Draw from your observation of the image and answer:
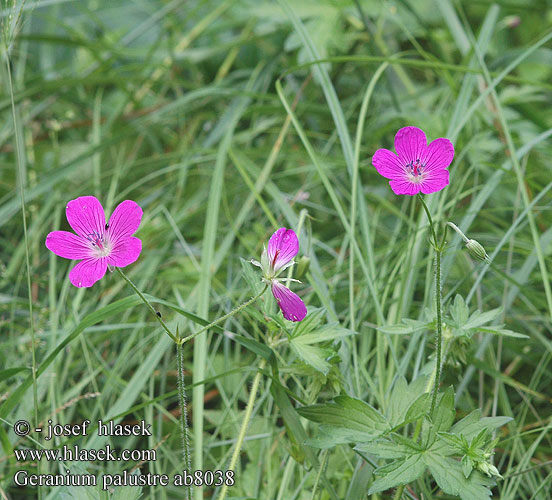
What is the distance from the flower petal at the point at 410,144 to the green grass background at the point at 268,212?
24cm

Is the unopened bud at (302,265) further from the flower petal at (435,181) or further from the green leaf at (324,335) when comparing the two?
the flower petal at (435,181)

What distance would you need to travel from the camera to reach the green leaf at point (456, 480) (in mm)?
654

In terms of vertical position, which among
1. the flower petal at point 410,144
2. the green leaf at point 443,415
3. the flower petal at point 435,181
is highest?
the flower petal at point 410,144

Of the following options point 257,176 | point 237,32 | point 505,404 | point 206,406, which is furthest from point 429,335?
point 237,32

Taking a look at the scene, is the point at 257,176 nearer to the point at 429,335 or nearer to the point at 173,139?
the point at 173,139

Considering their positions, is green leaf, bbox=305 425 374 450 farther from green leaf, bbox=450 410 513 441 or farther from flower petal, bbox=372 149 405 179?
flower petal, bbox=372 149 405 179

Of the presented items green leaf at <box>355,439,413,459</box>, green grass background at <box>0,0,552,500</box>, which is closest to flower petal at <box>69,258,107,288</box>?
green grass background at <box>0,0,552,500</box>

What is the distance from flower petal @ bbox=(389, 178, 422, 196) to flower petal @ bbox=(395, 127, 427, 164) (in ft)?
0.10

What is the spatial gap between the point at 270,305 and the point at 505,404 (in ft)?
1.64

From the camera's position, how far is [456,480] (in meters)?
0.67

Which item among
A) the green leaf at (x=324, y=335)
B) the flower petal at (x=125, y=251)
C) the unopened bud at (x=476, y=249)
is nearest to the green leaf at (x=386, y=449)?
the green leaf at (x=324, y=335)

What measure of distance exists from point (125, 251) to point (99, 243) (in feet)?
0.14

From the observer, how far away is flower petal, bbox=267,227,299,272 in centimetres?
68

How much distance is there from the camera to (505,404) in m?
0.99
